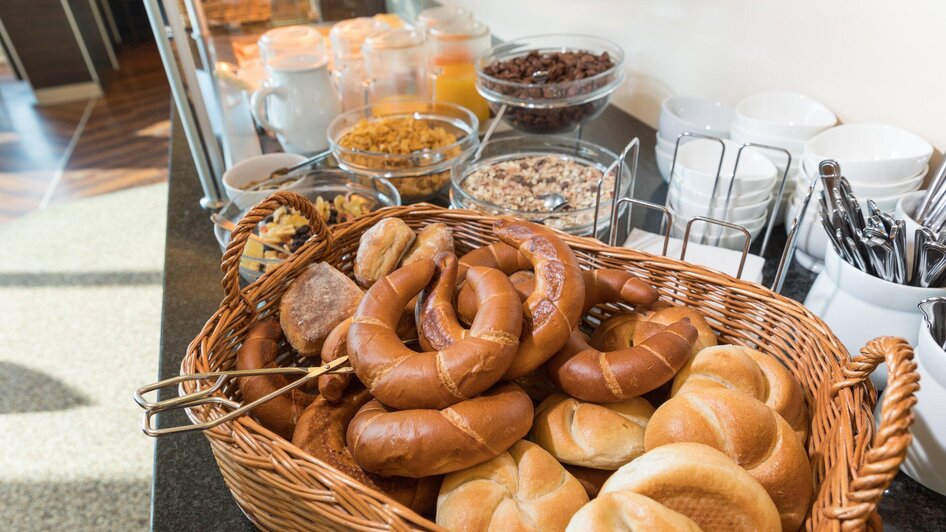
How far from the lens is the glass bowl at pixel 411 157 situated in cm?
107

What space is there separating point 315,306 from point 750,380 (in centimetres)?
48

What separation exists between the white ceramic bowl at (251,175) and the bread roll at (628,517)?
0.78m

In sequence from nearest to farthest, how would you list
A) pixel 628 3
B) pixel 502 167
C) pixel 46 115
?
1. pixel 502 167
2. pixel 628 3
3. pixel 46 115

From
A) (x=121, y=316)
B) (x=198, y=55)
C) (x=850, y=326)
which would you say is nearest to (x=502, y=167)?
(x=850, y=326)

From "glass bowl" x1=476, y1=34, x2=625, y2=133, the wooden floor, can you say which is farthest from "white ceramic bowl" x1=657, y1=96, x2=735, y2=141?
the wooden floor

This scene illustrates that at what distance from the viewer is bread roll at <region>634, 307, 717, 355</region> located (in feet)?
2.08

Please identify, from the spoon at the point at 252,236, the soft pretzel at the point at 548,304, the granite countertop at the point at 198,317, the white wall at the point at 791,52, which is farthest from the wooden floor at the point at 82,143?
the soft pretzel at the point at 548,304

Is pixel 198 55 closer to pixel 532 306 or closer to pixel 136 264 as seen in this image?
pixel 136 264

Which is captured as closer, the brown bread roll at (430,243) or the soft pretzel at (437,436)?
the soft pretzel at (437,436)

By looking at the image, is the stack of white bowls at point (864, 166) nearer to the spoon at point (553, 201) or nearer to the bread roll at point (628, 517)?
the spoon at point (553, 201)

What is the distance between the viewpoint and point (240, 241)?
2.05 feet

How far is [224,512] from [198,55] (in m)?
1.62

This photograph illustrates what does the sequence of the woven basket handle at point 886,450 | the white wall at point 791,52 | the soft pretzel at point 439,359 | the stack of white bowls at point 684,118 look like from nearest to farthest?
the woven basket handle at point 886,450 → the soft pretzel at point 439,359 → the white wall at point 791,52 → the stack of white bowls at point 684,118

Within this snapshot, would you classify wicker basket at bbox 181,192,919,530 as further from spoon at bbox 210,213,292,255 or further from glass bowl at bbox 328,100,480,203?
glass bowl at bbox 328,100,480,203
